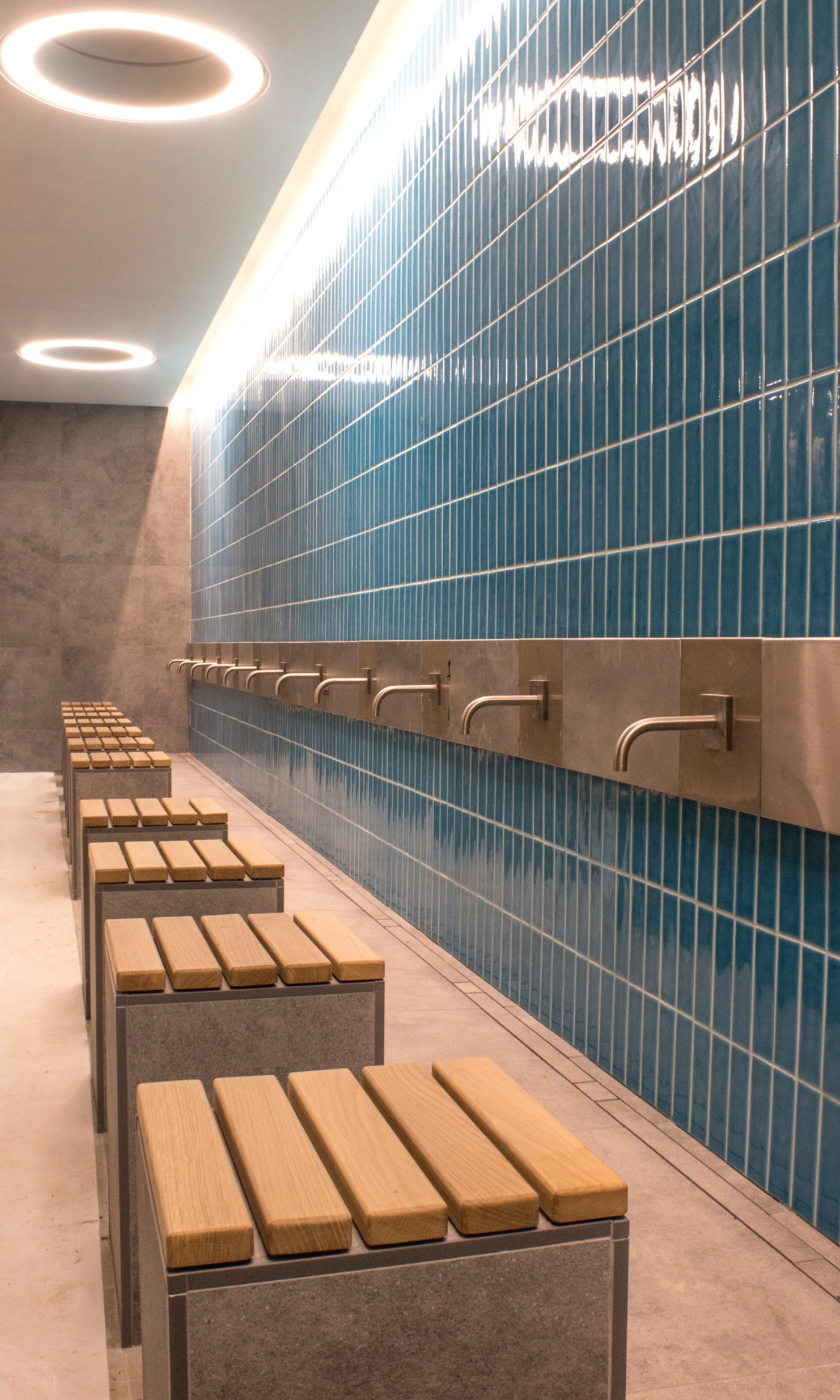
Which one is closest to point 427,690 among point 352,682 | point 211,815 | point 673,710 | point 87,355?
point 352,682

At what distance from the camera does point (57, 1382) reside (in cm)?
174

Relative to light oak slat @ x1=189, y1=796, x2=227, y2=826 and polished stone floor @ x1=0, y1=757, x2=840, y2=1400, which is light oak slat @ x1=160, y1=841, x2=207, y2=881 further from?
polished stone floor @ x1=0, y1=757, x2=840, y2=1400

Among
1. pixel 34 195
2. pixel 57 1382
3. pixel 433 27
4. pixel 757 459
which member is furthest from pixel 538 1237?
pixel 34 195

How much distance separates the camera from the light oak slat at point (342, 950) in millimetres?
2191

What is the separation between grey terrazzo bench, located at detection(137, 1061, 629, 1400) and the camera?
118 centimetres

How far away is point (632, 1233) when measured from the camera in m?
2.17

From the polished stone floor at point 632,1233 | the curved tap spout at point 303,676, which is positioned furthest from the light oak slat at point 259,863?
the curved tap spout at point 303,676

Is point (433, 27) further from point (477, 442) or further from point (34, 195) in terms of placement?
point (34, 195)

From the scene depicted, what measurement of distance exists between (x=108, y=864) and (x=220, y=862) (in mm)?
286

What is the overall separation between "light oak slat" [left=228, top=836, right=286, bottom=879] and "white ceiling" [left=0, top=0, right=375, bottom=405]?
2.94 metres

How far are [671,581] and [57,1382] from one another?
1888 millimetres

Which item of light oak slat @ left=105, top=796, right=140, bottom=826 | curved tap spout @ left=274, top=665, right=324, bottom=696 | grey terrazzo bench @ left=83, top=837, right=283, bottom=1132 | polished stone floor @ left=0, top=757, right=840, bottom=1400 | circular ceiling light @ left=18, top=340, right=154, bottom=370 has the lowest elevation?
polished stone floor @ left=0, top=757, right=840, bottom=1400

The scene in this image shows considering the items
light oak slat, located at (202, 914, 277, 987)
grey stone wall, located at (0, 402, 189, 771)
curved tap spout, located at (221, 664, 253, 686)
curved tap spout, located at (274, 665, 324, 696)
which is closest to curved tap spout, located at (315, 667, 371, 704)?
curved tap spout, located at (274, 665, 324, 696)

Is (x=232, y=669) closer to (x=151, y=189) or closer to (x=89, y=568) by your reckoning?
(x=151, y=189)
